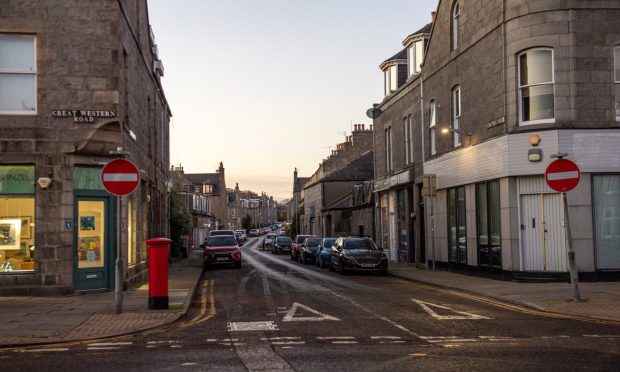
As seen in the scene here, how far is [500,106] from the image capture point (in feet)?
69.7

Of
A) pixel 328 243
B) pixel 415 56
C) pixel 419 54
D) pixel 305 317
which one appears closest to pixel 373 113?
pixel 415 56

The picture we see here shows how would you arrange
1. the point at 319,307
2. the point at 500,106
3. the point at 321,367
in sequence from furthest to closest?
the point at 500,106 → the point at 319,307 → the point at 321,367

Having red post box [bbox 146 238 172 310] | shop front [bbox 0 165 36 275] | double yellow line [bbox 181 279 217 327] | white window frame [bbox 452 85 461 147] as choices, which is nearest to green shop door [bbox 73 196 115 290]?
shop front [bbox 0 165 36 275]

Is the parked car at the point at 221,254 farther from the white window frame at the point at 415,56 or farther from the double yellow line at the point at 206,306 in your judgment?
the white window frame at the point at 415,56

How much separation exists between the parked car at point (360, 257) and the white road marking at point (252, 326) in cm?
1377

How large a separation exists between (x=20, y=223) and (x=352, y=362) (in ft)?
39.3

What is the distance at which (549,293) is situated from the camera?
1667 cm

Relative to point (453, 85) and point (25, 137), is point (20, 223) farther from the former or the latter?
point (453, 85)

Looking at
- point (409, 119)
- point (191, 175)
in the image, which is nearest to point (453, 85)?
point (409, 119)

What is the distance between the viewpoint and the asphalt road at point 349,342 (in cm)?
852

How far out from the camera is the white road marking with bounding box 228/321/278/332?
1162 cm

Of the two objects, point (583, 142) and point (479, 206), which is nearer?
point (583, 142)

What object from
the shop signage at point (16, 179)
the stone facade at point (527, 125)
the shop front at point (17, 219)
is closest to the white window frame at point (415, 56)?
the stone facade at point (527, 125)

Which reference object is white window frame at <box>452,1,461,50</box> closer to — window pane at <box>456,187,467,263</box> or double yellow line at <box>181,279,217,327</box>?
window pane at <box>456,187,467,263</box>
